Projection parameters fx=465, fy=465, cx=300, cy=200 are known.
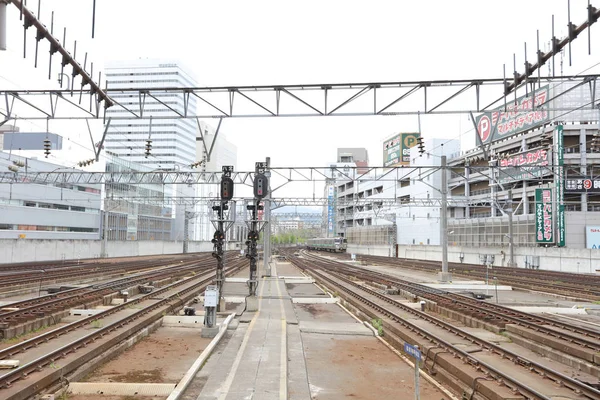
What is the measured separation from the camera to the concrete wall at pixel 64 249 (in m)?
40.3

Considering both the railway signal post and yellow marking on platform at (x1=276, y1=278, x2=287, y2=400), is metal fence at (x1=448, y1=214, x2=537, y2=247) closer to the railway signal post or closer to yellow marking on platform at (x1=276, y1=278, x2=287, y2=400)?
the railway signal post

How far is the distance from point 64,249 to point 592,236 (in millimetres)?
56478

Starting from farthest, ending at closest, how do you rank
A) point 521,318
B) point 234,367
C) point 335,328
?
point 521,318 → point 335,328 → point 234,367

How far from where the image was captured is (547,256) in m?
40.6

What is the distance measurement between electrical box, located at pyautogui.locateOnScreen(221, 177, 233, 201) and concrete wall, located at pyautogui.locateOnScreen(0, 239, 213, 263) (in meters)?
33.0

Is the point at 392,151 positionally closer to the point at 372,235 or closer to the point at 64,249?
the point at 372,235

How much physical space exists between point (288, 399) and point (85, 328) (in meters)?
8.41

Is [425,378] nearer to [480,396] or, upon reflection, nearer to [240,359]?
[480,396]

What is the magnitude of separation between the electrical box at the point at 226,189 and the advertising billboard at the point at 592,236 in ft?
160

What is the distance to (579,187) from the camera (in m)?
53.9

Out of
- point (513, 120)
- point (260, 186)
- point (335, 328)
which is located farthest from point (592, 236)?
point (260, 186)

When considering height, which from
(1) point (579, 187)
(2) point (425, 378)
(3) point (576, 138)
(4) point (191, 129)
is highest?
(4) point (191, 129)

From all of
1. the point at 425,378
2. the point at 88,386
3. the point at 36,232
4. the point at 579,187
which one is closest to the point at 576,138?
the point at 579,187

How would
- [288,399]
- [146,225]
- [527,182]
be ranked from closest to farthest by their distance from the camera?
1. [288,399]
2. [527,182]
3. [146,225]
